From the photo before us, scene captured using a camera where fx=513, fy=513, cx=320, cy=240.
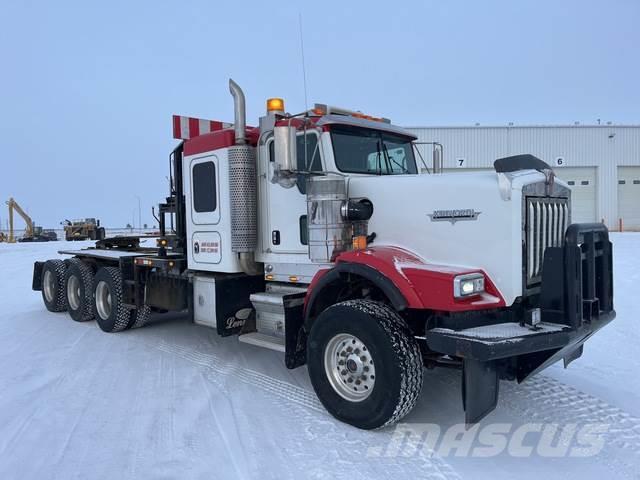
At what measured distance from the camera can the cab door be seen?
4984 millimetres

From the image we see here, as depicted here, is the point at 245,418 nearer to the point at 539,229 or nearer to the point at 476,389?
the point at 476,389

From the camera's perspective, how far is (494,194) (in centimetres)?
383

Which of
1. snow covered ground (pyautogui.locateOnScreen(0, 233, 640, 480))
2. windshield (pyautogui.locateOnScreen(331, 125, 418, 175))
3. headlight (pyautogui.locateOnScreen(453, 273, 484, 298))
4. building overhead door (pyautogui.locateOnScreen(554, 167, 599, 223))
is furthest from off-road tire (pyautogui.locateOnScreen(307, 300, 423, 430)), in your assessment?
building overhead door (pyautogui.locateOnScreen(554, 167, 599, 223))

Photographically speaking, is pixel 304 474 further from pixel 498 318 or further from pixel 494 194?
pixel 494 194

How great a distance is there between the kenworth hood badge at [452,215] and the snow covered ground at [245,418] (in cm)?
166

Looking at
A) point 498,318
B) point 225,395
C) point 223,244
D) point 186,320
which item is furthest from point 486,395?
point 186,320

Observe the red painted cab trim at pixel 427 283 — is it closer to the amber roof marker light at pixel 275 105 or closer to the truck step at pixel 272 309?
A: the truck step at pixel 272 309

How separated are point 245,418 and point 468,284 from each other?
2125 mm

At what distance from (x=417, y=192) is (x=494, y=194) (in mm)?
699

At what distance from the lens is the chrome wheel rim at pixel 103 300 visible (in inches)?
316

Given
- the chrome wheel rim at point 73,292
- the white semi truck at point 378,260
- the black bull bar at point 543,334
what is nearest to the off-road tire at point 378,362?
the white semi truck at point 378,260

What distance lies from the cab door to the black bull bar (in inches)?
77.5

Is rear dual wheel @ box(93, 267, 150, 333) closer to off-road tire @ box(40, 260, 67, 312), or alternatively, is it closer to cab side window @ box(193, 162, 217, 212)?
off-road tire @ box(40, 260, 67, 312)

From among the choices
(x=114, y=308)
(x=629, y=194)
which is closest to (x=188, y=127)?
(x=114, y=308)
